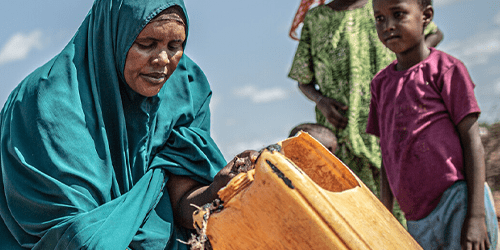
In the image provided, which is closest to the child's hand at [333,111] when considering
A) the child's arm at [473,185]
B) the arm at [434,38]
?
the arm at [434,38]

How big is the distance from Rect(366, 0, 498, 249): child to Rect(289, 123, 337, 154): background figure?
1305 millimetres

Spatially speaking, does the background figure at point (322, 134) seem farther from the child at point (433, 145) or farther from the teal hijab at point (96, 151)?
the teal hijab at point (96, 151)

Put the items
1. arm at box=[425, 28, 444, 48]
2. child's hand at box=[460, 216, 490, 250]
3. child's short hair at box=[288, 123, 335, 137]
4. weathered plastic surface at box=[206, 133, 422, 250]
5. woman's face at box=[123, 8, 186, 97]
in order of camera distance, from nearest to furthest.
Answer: weathered plastic surface at box=[206, 133, 422, 250] < woman's face at box=[123, 8, 186, 97] < child's hand at box=[460, 216, 490, 250] < arm at box=[425, 28, 444, 48] < child's short hair at box=[288, 123, 335, 137]

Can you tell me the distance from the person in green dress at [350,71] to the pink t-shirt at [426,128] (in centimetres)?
132

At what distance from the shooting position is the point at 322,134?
4.52 metres

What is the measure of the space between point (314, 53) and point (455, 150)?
2.09 meters

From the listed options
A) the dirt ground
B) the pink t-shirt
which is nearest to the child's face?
the pink t-shirt

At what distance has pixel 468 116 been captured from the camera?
282 cm

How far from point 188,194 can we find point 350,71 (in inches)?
92.2

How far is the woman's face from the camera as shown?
238 centimetres

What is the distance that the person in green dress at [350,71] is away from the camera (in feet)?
14.6

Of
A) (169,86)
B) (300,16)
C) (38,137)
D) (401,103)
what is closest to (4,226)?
(38,137)

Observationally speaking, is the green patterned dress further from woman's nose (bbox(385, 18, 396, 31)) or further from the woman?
the woman

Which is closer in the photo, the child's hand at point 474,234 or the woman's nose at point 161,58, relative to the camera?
the woman's nose at point 161,58
